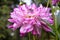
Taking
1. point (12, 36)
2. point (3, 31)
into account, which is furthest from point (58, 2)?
point (12, 36)

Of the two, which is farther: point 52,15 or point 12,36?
point 12,36

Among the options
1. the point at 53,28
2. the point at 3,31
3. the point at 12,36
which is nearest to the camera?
the point at 53,28

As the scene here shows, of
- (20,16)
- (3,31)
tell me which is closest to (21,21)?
(20,16)

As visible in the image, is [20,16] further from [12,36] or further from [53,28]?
[12,36]

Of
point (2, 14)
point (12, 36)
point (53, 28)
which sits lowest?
point (12, 36)

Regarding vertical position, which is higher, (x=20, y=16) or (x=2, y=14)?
(x=20, y=16)

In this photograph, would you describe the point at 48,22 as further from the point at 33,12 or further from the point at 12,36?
the point at 12,36

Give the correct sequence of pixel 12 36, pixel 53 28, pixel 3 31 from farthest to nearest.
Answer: pixel 12 36 → pixel 3 31 → pixel 53 28
